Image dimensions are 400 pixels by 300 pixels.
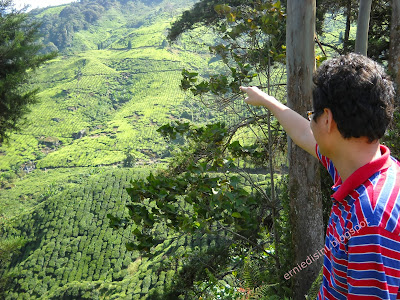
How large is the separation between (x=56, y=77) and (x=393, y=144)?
98.8 metres

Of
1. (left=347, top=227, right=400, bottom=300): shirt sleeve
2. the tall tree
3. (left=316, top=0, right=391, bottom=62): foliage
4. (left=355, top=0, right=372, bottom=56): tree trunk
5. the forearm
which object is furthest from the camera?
the tall tree

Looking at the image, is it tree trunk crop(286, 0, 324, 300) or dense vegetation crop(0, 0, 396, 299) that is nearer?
tree trunk crop(286, 0, 324, 300)

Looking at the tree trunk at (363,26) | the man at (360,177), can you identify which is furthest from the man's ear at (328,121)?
the tree trunk at (363,26)

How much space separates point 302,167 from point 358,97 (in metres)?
1.67

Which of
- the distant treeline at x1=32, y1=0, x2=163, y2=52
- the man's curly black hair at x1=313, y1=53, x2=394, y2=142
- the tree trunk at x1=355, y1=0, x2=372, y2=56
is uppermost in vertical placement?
the man's curly black hair at x1=313, y1=53, x2=394, y2=142

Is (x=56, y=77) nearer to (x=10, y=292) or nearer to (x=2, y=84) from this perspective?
(x=10, y=292)

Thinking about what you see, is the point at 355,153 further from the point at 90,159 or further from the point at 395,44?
the point at 90,159

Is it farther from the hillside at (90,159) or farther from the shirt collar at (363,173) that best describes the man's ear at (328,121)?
the hillside at (90,159)

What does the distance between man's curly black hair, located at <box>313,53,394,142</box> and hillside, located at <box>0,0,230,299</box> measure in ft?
14.9

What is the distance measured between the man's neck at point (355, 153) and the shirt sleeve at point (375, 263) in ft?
0.62

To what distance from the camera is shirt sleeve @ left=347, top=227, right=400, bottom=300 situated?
2.47 ft

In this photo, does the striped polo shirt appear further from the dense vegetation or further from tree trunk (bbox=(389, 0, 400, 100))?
tree trunk (bbox=(389, 0, 400, 100))

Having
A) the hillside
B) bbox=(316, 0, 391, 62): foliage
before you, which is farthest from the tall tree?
bbox=(316, 0, 391, 62): foliage

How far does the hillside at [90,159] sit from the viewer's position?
25469 mm
